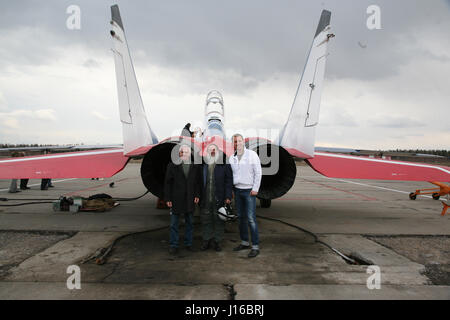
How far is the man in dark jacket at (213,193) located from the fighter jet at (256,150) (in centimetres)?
26

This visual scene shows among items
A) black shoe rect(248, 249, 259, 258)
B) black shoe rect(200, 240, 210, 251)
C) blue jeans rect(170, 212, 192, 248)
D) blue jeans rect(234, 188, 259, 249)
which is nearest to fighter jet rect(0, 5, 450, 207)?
blue jeans rect(234, 188, 259, 249)

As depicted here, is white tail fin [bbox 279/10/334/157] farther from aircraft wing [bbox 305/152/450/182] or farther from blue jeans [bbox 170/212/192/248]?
blue jeans [bbox 170/212/192/248]

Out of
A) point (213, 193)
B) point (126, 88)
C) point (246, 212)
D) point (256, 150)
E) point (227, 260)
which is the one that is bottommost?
point (227, 260)

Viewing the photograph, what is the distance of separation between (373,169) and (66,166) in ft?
20.5

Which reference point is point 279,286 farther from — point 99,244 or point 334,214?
point 334,214

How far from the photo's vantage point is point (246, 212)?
4.22 metres

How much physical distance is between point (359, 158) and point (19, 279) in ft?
20.8

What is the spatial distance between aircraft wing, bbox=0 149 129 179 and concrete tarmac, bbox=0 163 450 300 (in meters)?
1.05

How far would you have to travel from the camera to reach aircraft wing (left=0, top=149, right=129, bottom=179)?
16.9 feet

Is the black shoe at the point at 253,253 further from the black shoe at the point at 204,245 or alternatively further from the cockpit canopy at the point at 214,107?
the cockpit canopy at the point at 214,107

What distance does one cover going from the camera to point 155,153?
17.6 feet

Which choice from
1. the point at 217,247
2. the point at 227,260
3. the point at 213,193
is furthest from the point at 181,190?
the point at 227,260

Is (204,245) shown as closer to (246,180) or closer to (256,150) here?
(246,180)

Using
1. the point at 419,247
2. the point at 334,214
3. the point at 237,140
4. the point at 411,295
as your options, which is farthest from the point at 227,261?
the point at 334,214
